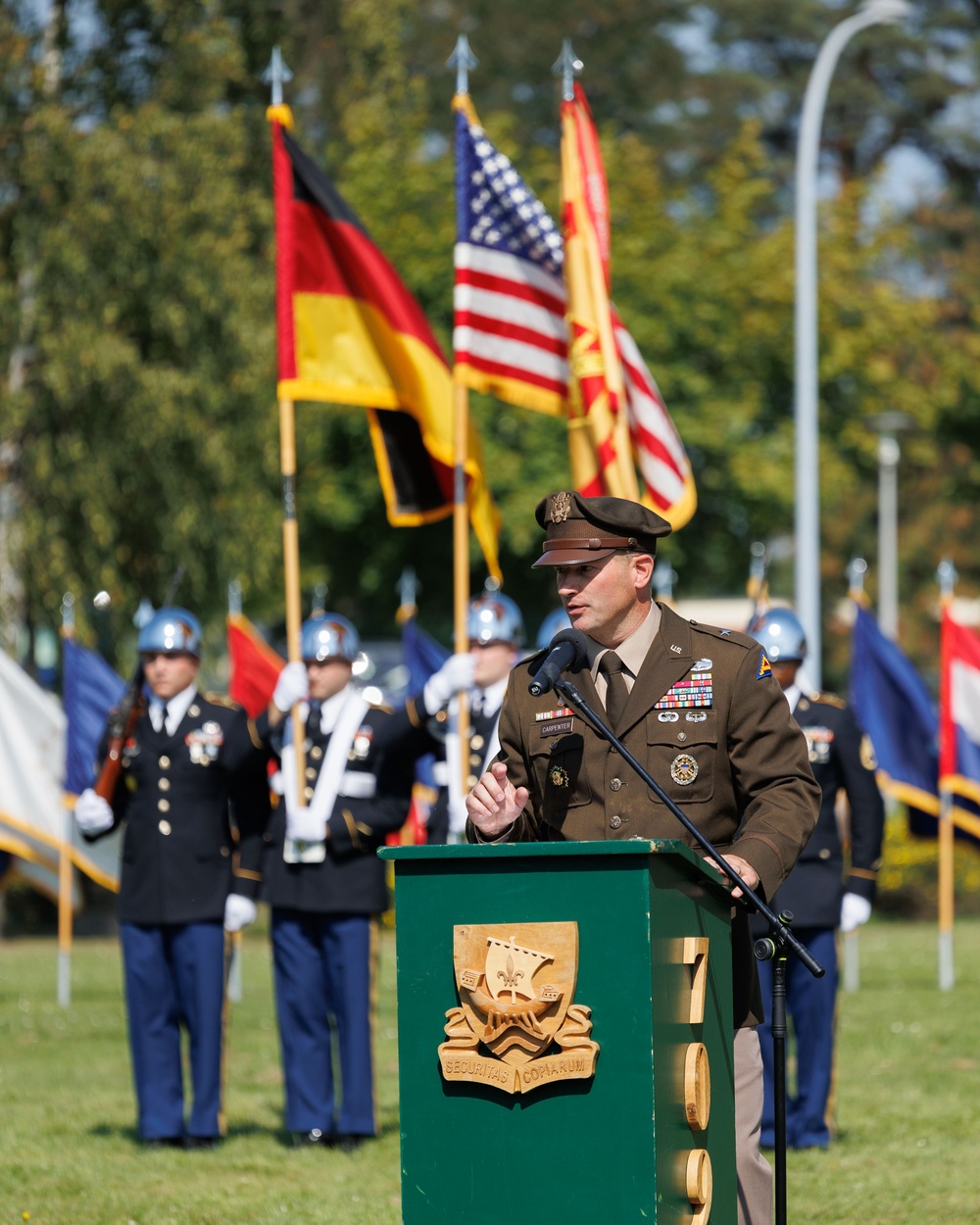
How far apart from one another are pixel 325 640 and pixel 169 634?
28.4 inches

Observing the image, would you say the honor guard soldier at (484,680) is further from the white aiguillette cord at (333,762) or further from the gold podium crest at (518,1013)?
the gold podium crest at (518,1013)

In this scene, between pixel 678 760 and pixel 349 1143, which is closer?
pixel 678 760

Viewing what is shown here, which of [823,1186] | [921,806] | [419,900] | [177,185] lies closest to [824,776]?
[823,1186]

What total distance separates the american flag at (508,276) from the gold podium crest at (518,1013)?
567 cm

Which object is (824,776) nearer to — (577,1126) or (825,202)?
(577,1126)

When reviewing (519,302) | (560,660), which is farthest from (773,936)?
(519,302)

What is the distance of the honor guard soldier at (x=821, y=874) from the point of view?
9.02m

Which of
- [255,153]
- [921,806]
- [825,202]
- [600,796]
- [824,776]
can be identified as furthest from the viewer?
[825,202]

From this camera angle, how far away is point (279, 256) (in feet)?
31.7

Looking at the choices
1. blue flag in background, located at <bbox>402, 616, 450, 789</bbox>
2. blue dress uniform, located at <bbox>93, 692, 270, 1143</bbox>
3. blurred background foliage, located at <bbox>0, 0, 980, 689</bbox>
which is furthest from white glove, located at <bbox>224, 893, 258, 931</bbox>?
blurred background foliage, located at <bbox>0, 0, 980, 689</bbox>

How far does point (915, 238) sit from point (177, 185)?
21.4m

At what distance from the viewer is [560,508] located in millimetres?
5113

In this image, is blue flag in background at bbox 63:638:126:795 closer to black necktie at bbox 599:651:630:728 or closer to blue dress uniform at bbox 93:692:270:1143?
blue dress uniform at bbox 93:692:270:1143

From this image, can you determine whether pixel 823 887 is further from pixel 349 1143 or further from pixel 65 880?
pixel 65 880
